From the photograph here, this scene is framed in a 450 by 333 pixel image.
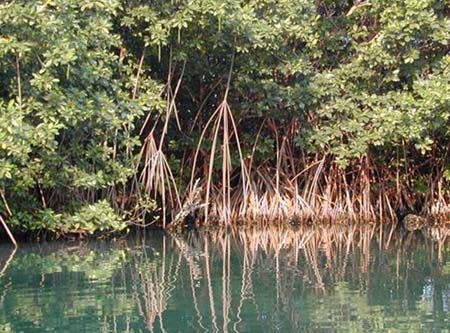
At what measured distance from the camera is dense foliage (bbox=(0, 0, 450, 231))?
33.2 feet

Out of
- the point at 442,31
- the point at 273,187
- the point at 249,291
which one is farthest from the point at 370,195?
the point at 249,291

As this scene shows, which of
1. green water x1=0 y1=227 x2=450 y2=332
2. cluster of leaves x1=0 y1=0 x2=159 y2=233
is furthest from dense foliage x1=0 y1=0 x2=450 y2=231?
green water x1=0 y1=227 x2=450 y2=332

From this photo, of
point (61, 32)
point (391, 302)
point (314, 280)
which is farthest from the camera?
point (61, 32)

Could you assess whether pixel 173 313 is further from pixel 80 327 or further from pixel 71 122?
pixel 71 122

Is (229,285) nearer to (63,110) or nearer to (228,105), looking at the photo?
(63,110)

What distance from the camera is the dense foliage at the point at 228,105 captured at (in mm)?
10125

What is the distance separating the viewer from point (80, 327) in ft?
20.4

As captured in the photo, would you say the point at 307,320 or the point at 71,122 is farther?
the point at 71,122

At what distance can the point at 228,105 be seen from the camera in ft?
43.8

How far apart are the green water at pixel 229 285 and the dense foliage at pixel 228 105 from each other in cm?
119

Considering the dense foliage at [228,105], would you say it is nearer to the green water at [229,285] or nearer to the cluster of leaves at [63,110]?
the cluster of leaves at [63,110]

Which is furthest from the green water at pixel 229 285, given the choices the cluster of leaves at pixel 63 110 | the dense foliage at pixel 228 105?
the dense foliage at pixel 228 105

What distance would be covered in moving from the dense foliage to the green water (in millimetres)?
1187

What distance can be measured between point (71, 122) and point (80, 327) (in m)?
4.38
